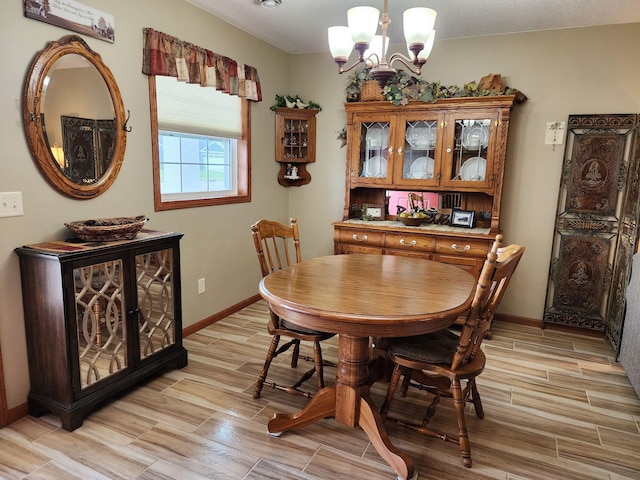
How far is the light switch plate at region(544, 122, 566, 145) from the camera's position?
11.3ft

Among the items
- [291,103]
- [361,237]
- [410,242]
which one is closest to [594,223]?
[410,242]

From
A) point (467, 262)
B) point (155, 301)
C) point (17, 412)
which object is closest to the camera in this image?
point (17, 412)

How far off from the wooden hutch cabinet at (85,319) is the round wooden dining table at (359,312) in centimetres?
82

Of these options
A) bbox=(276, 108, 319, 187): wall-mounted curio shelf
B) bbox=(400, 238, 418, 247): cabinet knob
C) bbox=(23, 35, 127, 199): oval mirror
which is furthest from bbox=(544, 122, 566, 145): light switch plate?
bbox=(23, 35, 127, 199): oval mirror

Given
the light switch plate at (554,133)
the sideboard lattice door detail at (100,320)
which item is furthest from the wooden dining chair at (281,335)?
the light switch plate at (554,133)

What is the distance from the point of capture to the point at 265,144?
4.07m

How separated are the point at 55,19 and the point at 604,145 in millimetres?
3887

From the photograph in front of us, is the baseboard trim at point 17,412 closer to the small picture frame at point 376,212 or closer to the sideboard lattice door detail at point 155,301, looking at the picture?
the sideboard lattice door detail at point 155,301

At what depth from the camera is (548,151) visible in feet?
11.5

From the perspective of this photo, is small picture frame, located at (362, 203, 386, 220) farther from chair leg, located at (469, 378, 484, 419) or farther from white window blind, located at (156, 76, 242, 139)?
chair leg, located at (469, 378, 484, 419)

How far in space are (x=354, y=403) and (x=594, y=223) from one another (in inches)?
108

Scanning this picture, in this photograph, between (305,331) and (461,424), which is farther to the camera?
(305,331)

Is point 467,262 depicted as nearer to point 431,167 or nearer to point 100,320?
point 431,167

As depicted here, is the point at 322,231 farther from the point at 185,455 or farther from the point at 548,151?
the point at 185,455
